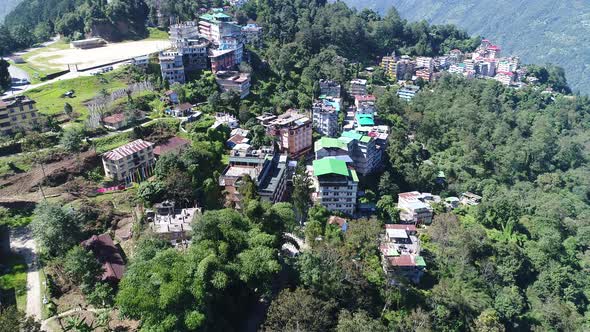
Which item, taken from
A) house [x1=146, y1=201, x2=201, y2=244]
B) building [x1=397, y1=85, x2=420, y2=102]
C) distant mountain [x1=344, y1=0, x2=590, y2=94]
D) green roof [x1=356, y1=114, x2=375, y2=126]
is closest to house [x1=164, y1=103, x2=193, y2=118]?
house [x1=146, y1=201, x2=201, y2=244]

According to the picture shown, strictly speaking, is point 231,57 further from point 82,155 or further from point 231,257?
point 231,257

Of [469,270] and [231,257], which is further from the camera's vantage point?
[469,270]

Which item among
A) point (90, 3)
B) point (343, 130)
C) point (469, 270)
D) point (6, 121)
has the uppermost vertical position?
point (90, 3)

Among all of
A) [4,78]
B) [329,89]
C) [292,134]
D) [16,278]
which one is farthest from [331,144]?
[4,78]

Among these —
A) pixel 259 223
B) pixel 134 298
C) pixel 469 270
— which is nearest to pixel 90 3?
pixel 259 223

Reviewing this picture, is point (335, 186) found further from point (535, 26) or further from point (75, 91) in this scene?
point (535, 26)

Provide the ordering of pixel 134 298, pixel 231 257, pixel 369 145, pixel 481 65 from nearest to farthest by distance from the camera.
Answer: pixel 134 298 < pixel 231 257 < pixel 369 145 < pixel 481 65

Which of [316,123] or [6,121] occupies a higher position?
[6,121]
